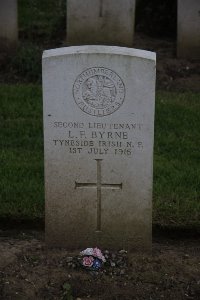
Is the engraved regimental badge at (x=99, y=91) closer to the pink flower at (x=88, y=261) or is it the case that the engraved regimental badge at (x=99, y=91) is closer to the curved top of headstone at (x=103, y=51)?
the curved top of headstone at (x=103, y=51)

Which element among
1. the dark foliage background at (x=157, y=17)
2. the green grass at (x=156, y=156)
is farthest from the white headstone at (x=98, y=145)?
the dark foliage background at (x=157, y=17)

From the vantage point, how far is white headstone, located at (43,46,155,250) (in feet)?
14.1

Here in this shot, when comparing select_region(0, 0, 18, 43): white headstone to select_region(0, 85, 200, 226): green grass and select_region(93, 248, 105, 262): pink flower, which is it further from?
select_region(93, 248, 105, 262): pink flower

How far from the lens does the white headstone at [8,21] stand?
28.1 ft

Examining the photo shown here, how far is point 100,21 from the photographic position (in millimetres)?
8812

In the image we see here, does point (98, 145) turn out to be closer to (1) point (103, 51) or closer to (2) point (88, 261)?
(1) point (103, 51)

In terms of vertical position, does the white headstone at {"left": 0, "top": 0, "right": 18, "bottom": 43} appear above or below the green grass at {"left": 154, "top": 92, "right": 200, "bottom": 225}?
above

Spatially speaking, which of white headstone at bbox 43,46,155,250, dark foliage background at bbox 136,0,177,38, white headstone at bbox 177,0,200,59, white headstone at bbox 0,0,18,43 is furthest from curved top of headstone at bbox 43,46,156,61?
dark foliage background at bbox 136,0,177,38

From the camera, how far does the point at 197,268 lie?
4.54 m

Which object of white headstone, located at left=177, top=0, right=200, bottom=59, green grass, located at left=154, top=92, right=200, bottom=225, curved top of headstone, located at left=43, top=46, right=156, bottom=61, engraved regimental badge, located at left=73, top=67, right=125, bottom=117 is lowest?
green grass, located at left=154, top=92, right=200, bottom=225

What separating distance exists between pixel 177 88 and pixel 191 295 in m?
4.05

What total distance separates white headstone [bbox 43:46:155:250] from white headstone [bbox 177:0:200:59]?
4624 mm

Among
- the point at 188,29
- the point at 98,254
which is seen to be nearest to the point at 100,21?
the point at 188,29

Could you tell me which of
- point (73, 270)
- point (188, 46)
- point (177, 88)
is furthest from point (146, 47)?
point (73, 270)
